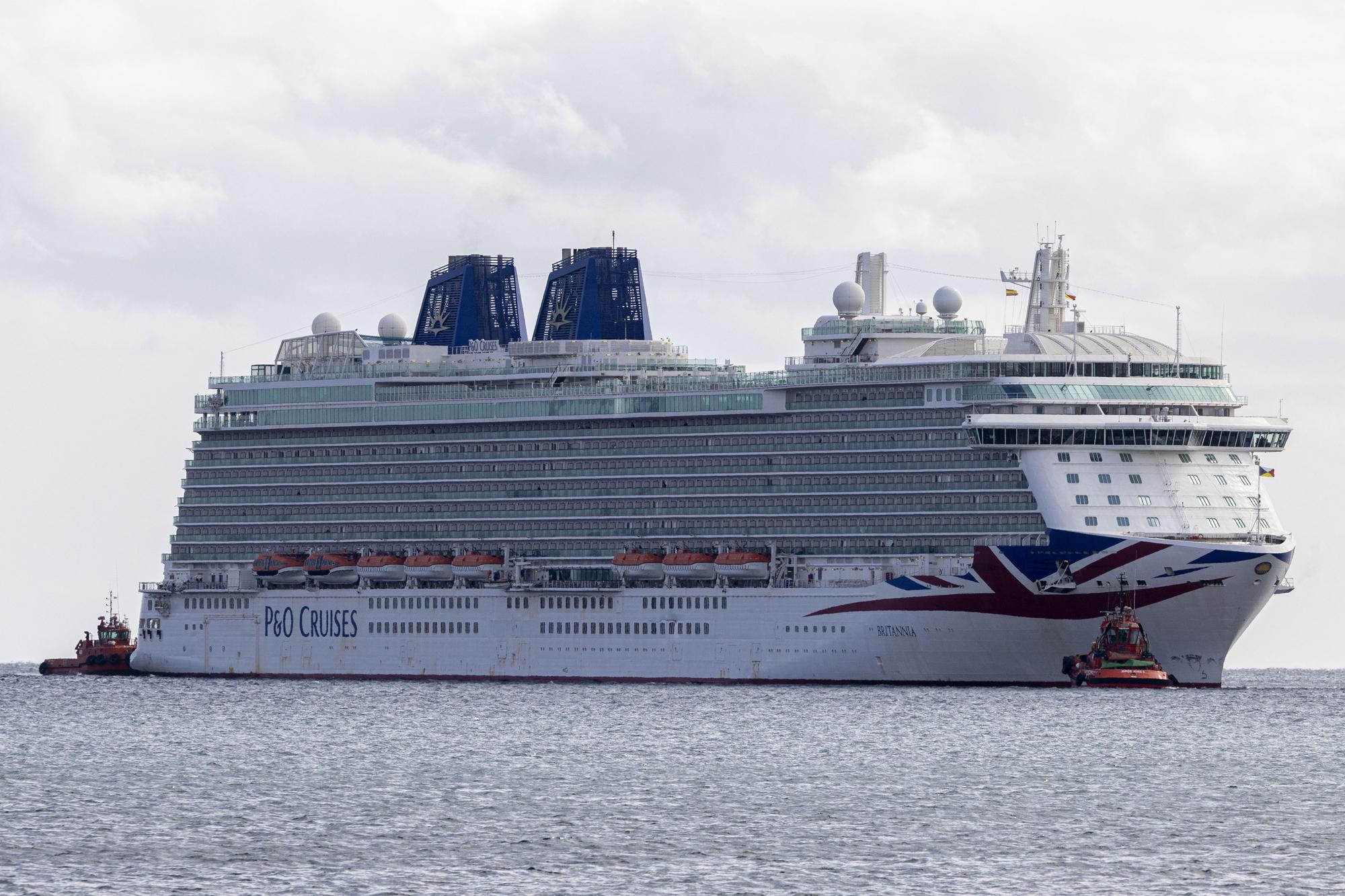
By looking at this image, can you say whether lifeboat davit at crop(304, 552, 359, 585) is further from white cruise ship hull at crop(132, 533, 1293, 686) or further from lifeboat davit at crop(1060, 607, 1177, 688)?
lifeboat davit at crop(1060, 607, 1177, 688)

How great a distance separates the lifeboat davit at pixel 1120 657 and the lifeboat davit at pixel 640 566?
2095cm

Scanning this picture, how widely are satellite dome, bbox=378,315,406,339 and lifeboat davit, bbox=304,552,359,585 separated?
38.6ft

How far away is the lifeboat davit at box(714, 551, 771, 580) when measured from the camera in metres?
115

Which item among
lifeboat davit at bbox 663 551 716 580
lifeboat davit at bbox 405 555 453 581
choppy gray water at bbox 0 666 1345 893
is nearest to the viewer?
choppy gray water at bbox 0 666 1345 893

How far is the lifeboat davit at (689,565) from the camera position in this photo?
11606 cm

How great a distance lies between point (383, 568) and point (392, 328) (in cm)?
1438

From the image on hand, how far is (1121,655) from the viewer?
344ft

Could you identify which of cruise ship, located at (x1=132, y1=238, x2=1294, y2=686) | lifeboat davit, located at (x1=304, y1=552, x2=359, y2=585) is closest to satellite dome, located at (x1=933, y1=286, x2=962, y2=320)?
cruise ship, located at (x1=132, y1=238, x2=1294, y2=686)

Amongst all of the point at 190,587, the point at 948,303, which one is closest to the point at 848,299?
the point at 948,303

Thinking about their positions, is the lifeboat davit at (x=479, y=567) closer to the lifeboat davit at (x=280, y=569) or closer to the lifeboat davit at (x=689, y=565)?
the lifeboat davit at (x=689, y=565)

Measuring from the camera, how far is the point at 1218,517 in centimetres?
10688

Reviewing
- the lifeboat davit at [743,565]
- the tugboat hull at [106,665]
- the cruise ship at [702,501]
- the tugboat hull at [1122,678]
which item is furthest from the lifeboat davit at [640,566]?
the tugboat hull at [106,665]

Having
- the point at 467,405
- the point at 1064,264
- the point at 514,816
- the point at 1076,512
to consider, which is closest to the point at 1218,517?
the point at 1076,512

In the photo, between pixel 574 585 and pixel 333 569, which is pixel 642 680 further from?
pixel 333 569
